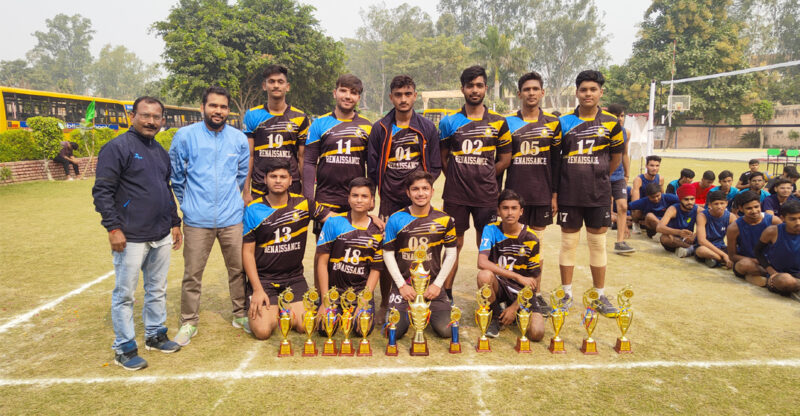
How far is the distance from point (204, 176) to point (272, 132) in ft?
2.98

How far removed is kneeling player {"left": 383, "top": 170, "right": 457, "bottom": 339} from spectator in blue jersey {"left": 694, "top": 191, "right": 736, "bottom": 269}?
442cm

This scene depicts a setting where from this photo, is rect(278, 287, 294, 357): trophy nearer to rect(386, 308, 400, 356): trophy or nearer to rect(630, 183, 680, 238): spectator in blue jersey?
rect(386, 308, 400, 356): trophy

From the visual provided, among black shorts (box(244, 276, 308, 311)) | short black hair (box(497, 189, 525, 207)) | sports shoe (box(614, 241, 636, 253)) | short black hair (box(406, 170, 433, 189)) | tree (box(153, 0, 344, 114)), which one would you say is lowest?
sports shoe (box(614, 241, 636, 253))

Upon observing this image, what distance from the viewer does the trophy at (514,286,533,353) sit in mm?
3780

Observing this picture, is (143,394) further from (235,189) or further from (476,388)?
(476,388)

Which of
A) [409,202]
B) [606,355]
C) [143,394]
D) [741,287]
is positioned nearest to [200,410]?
[143,394]

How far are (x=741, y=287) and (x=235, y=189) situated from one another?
5.96 metres

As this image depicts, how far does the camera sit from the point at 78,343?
13.3 feet

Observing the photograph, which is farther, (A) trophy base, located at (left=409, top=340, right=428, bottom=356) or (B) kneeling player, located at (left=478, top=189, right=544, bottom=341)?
(B) kneeling player, located at (left=478, top=189, right=544, bottom=341)

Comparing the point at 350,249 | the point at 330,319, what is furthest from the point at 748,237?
the point at 330,319

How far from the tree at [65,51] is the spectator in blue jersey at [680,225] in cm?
10726

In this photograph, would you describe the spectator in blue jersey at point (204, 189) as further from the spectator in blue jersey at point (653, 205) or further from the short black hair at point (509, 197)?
the spectator in blue jersey at point (653, 205)

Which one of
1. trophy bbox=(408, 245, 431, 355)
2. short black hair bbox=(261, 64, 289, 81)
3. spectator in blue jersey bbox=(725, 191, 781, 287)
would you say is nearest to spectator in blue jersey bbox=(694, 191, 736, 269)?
spectator in blue jersey bbox=(725, 191, 781, 287)

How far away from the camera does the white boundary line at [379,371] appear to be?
340 centimetres
